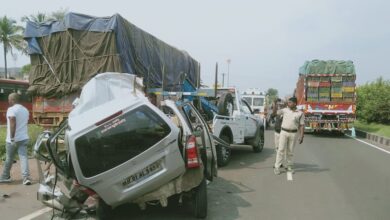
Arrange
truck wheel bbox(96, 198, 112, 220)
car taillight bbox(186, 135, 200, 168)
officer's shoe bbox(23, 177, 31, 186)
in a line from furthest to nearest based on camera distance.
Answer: officer's shoe bbox(23, 177, 31, 186) < truck wheel bbox(96, 198, 112, 220) < car taillight bbox(186, 135, 200, 168)

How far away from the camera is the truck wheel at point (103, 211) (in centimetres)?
533

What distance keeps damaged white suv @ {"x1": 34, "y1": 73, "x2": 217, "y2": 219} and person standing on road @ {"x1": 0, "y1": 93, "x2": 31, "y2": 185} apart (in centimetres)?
247

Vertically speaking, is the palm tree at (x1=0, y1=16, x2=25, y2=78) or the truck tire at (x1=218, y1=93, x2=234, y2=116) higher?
the palm tree at (x1=0, y1=16, x2=25, y2=78)

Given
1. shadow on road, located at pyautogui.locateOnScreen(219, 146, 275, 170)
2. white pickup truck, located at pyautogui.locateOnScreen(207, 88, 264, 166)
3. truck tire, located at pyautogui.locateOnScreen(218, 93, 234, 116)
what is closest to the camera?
white pickup truck, located at pyautogui.locateOnScreen(207, 88, 264, 166)

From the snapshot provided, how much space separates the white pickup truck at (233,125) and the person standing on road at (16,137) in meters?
3.94

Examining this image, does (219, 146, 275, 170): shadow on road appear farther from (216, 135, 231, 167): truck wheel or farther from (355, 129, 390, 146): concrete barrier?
(355, 129, 390, 146): concrete barrier

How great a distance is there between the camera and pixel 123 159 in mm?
4852

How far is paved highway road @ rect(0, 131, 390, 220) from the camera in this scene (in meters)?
5.96

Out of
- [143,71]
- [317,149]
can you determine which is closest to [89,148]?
[143,71]

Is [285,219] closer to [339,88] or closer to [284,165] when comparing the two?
[284,165]

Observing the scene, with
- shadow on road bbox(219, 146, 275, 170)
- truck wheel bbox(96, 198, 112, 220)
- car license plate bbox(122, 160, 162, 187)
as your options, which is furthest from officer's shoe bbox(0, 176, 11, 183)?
shadow on road bbox(219, 146, 275, 170)

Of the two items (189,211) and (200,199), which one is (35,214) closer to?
(189,211)

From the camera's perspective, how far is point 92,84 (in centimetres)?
627

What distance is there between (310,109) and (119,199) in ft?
51.7
